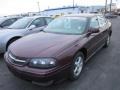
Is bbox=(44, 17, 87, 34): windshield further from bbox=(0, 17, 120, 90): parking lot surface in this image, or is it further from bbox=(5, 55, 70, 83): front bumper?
bbox=(5, 55, 70, 83): front bumper

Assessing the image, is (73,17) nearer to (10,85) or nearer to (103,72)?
(103,72)

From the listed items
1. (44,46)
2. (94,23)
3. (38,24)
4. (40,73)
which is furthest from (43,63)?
(38,24)

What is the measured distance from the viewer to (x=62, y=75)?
3264 millimetres

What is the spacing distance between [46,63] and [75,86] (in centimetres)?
105

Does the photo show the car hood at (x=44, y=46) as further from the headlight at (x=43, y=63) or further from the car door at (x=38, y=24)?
the car door at (x=38, y=24)

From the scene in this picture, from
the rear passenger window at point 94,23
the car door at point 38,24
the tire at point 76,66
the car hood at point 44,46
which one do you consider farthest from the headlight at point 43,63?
the car door at point 38,24

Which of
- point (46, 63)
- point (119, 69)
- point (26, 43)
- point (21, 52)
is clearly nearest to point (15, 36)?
point (26, 43)

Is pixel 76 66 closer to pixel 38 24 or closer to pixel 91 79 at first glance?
pixel 91 79

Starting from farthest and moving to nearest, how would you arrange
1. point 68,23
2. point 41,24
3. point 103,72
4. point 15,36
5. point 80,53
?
point 41,24, point 15,36, point 68,23, point 103,72, point 80,53

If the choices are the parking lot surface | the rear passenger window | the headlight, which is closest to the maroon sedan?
the headlight

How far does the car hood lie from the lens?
10.5ft

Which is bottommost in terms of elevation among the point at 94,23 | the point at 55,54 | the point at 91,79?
the point at 91,79

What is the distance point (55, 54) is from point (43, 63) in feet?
1.00

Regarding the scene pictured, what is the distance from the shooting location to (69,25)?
4637mm
